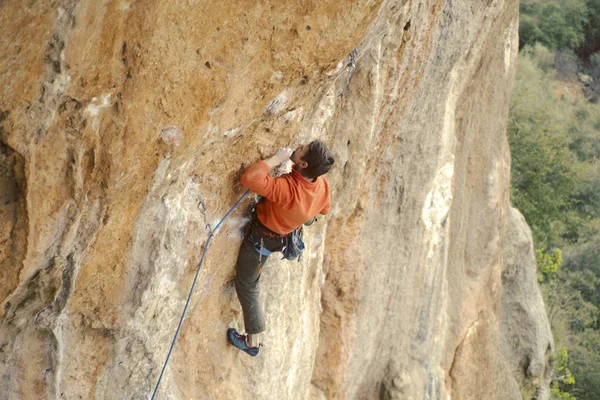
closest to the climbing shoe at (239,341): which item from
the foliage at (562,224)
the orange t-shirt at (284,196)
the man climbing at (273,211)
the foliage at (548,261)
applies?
the man climbing at (273,211)

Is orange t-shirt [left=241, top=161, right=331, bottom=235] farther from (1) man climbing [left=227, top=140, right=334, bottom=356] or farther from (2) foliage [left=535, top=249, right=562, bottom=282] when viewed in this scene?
(2) foliage [left=535, top=249, right=562, bottom=282]

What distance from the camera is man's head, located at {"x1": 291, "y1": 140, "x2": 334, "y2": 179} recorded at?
414cm

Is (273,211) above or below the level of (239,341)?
above

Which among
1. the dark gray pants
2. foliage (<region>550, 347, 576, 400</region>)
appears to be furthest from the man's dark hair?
foliage (<region>550, 347, 576, 400</region>)

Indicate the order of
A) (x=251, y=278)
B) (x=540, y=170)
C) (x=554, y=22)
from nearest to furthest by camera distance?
(x=251, y=278) < (x=540, y=170) < (x=554, y=22)

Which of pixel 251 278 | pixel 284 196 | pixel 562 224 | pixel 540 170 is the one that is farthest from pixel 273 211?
pixel 562 224

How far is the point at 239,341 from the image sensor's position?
16.3 ft

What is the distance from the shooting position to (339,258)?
22.1 ft

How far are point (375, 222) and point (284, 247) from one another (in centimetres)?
258

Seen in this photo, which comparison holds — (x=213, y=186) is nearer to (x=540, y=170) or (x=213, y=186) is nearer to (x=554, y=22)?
(x=540, y=170)

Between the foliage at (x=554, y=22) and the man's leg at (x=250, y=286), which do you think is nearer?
the man's leg at (x=250, y=286)

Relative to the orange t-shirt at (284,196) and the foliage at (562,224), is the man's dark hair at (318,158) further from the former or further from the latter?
the foliage at (562,224)

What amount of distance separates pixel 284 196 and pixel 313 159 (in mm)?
318

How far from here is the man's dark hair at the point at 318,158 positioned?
4.13m
